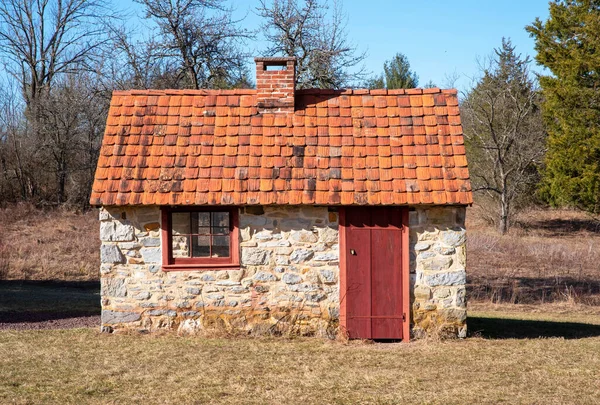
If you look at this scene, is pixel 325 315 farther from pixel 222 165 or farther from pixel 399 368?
pixel 222 165

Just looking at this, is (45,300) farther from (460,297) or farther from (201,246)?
(460,297)

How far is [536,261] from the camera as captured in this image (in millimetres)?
20562

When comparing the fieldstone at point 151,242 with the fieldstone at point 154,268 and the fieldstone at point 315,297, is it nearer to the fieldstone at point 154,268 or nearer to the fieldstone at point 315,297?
the fieldstone at point 154,268

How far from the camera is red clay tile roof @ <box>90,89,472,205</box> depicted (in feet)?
32.1

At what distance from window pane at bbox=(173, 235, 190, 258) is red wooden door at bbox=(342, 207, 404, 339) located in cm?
241

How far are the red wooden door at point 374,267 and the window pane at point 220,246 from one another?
6.06 feet

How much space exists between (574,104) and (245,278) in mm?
20451

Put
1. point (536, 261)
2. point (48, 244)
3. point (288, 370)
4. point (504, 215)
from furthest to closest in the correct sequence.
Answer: point (504, 215) < point (536, 261) < point (48, 244) < point (288, 370)

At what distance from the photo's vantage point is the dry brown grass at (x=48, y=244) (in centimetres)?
1737

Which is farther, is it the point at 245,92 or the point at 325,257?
the point at 245,92

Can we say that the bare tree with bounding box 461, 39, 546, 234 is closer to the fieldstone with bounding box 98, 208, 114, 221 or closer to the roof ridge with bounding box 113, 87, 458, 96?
the roof ridge with bounding box 113, 87, 458, 96

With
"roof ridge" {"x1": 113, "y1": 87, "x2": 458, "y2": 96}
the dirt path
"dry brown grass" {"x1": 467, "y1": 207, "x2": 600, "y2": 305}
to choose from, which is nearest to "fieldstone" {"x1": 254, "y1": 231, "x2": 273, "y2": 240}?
"roof ridge" {"x1": 113, "y1": 87, "x2": 458, "y2": 96}

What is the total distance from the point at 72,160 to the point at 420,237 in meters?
22.0

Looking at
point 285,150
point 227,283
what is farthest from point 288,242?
point 285,150
